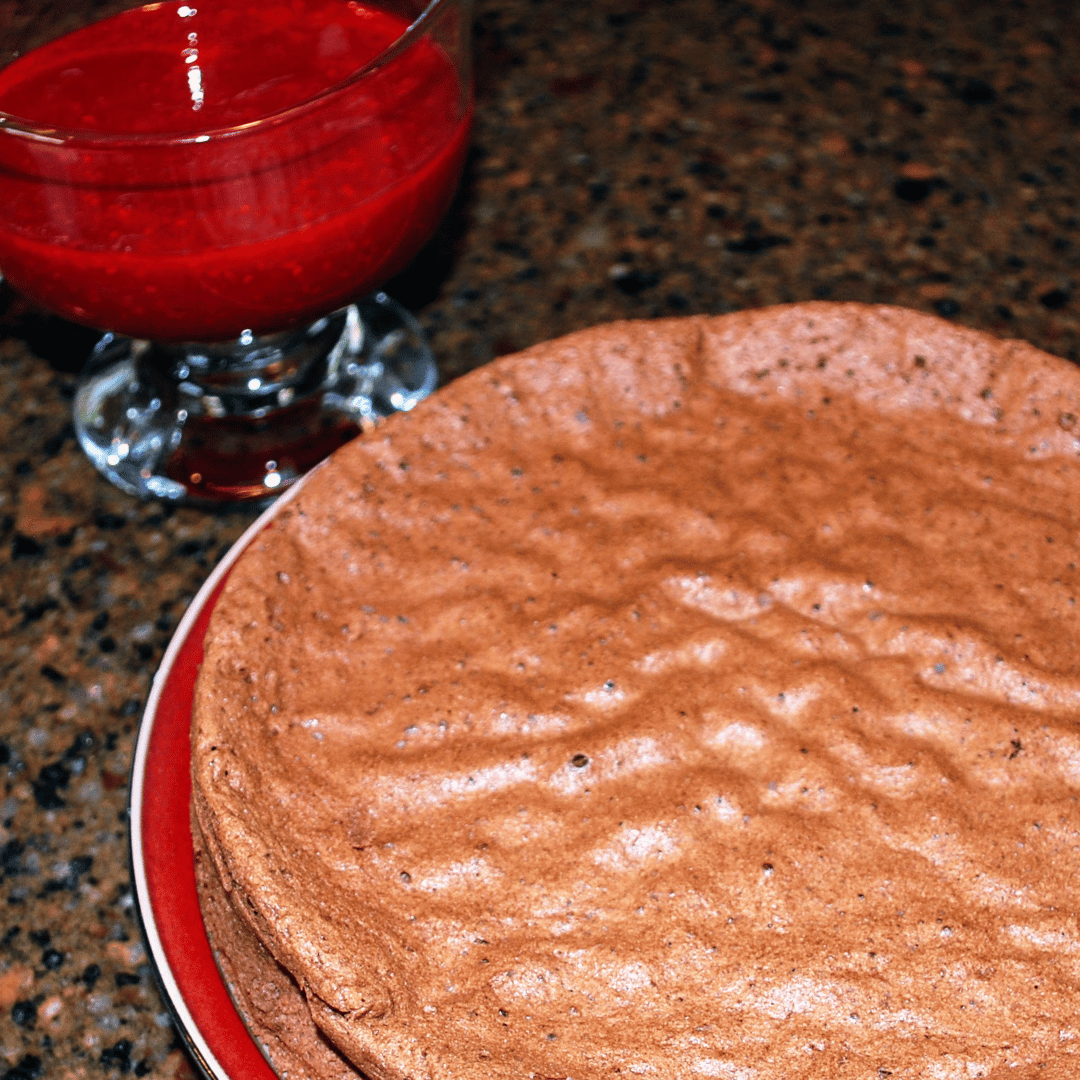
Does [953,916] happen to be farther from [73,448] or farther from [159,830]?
[73,448]

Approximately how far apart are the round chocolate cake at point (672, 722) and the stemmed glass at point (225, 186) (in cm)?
16

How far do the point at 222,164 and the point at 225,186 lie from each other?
0.02 m

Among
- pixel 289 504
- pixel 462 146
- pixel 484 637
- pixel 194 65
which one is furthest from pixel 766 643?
pixel 194 65

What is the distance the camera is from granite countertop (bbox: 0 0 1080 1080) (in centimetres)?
89

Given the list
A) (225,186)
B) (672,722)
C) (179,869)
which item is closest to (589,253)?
(225,186)

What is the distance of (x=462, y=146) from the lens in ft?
3.40

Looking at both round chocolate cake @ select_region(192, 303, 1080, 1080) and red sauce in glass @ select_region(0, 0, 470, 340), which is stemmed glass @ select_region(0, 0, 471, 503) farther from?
round chocolate cake @ select_region(192, 303, 1080, 1080)

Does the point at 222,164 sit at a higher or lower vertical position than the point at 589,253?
higher

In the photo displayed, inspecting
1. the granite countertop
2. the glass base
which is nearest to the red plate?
the granite countertop

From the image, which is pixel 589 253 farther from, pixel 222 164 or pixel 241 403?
pixel 222 164

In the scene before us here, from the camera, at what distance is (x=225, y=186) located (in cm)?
87

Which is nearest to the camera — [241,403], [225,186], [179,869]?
[179,869]

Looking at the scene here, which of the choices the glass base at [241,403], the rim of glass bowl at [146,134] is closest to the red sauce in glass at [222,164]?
the rim of glass bowl at [146,134]

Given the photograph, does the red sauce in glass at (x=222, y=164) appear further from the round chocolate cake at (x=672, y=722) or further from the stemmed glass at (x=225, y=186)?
the round chocolate cake at (x=672, y=722)
